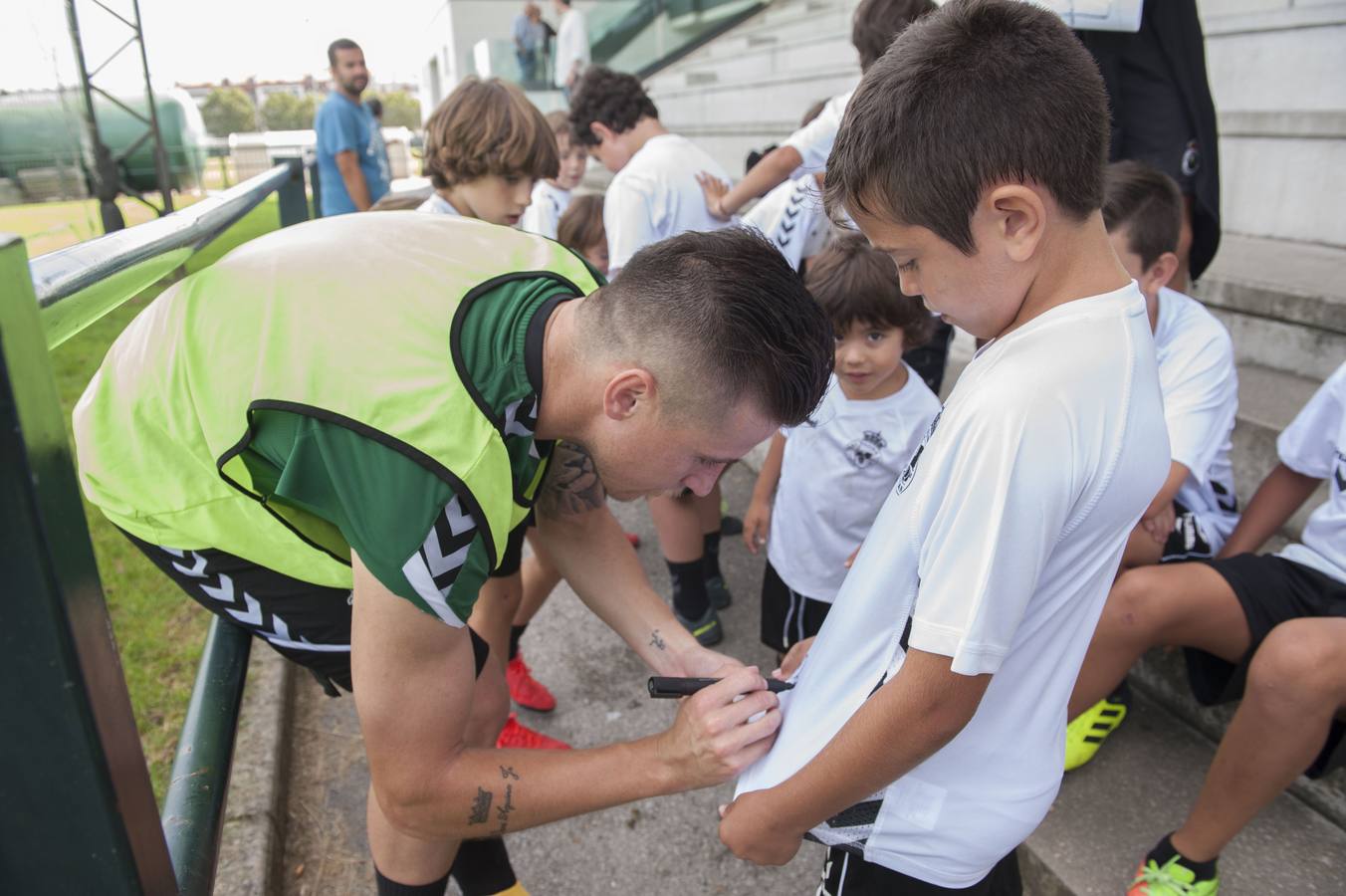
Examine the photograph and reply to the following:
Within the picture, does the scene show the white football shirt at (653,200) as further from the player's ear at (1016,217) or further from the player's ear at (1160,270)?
the player's ear at (1016,217)

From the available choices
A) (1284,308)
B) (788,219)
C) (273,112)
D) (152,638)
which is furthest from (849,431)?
(273,112)

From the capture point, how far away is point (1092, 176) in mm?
1046

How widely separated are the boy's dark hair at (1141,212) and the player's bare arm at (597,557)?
4.67 ft

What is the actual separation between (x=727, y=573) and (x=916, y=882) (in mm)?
2242

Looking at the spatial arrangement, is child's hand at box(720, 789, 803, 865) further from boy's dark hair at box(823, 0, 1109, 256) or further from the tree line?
the tree line

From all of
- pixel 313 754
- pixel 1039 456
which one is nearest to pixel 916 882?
pixel 1039 456

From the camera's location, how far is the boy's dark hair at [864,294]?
91.3 inches

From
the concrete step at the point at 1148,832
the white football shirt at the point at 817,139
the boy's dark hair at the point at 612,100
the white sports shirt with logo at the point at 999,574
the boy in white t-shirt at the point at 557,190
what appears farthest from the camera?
the boy in white t-shirt at the point at 557,190

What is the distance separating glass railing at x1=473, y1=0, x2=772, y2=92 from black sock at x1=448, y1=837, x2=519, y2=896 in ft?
36.5

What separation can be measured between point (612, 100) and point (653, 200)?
627 millimetres

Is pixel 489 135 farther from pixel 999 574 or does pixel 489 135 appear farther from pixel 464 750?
pixel 999 574

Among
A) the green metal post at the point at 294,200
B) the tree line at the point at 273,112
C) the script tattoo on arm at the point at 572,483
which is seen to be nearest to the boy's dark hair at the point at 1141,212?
the script tattoo on arm at the point at 572,483

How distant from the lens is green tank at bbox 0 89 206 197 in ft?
34.0

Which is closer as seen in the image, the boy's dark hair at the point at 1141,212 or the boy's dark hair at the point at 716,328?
the boy's dark hair at the point at 716,328
